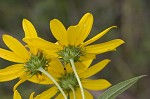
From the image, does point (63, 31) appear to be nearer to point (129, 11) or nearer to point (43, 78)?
point (43, 78)

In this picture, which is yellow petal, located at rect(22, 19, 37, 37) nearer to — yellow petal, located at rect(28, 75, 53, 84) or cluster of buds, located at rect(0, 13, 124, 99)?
cluster of buds, located at rect(0, 13, 124, 99)

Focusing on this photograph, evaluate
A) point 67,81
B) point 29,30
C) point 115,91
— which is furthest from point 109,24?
point 115,91

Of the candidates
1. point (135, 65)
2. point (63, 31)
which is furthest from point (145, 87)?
point (63, 31)

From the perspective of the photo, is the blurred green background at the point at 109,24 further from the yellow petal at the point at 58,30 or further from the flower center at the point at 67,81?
the yellow petal at the point at 58,30

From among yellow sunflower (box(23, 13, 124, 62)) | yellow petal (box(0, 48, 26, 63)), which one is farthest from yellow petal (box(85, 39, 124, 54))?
yellow petal (box(0, 48, 26, 63))

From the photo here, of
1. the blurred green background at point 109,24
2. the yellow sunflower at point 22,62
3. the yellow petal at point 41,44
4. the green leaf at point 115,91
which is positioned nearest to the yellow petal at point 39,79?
the yellow sunflower at point 22,62
